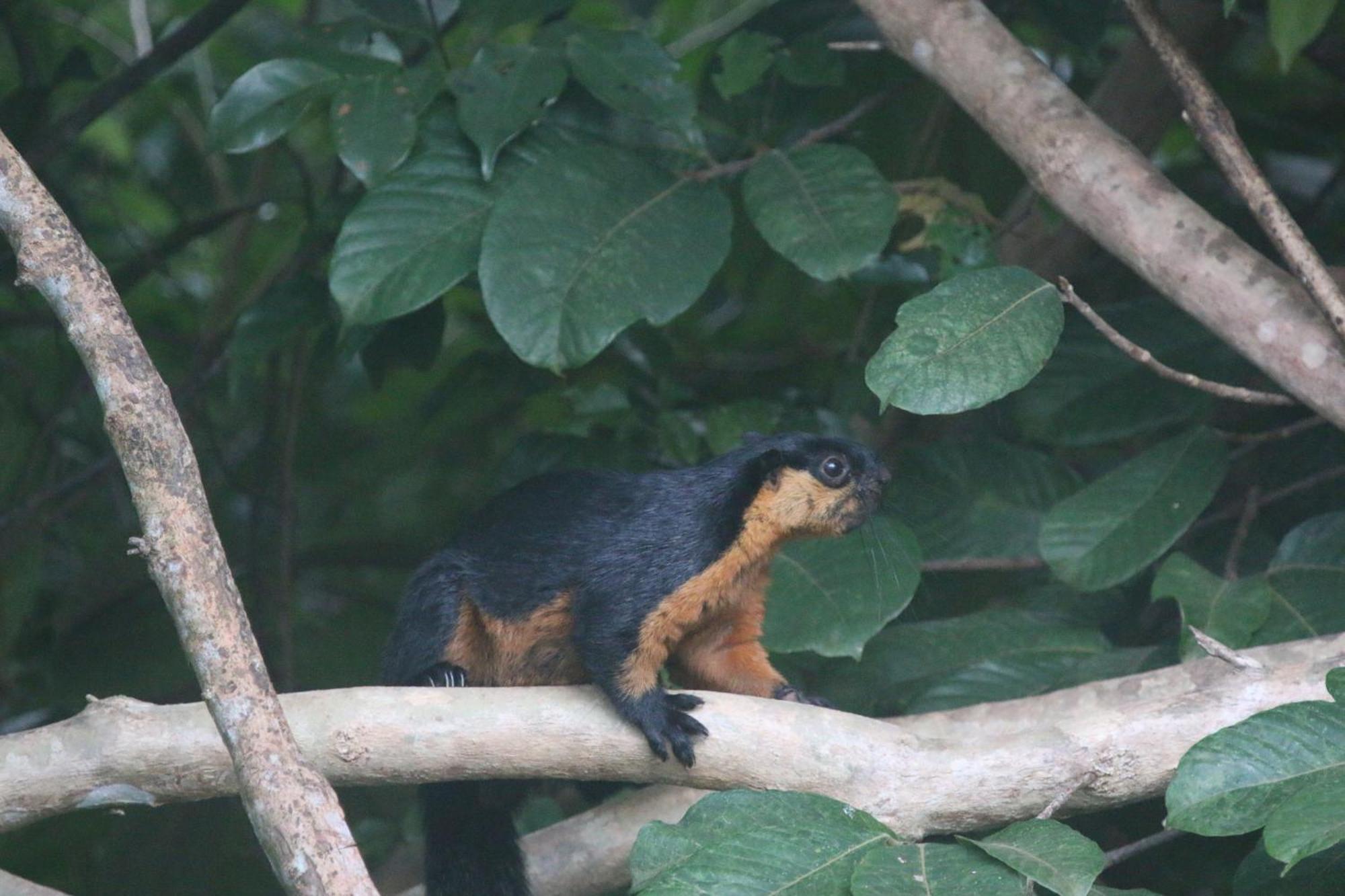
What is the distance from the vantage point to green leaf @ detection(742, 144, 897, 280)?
2.53 m

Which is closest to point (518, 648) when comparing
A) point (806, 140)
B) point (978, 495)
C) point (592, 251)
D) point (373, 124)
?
point (592, 251)

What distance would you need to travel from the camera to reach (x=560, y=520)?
8.21 feet

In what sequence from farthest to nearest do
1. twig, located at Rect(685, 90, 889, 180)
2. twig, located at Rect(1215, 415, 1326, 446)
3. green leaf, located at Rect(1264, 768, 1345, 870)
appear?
twig, located at Rect(685, 90, 889, 180)
twig, located at Rect(1215, 415, 1326, 446)
green leaf, located at Rect(1264, 768, 1345, 870)

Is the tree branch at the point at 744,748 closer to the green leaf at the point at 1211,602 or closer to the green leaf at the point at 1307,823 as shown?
the green leaf at the point at 1211,602

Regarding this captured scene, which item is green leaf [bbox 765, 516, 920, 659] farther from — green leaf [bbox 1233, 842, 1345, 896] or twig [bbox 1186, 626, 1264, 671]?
green leaf [bbox 1233, 842, 1345, 896]

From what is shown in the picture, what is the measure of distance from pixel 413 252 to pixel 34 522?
151 centimetres

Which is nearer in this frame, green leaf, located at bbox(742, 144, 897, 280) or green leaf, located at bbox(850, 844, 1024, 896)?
green leaf, located at bbox(850, 844, 1024, 896)

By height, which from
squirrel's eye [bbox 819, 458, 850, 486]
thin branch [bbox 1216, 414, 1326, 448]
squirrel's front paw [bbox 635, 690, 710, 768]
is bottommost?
squirrel's front paw [bbox 635, 690, 710, 768]

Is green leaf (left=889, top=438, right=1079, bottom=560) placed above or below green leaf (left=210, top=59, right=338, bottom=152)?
below

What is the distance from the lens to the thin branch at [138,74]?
3.03 m

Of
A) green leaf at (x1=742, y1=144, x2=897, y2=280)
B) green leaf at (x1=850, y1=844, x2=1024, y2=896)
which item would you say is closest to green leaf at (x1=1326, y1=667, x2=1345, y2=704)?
green leaf at (x1=850, y1=844, x2=1024, y2=896)

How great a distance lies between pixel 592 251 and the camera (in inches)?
102

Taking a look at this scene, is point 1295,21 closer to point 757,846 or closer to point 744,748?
point 744,748

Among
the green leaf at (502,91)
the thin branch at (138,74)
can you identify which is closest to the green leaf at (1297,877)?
the green leaf at (502,91)
